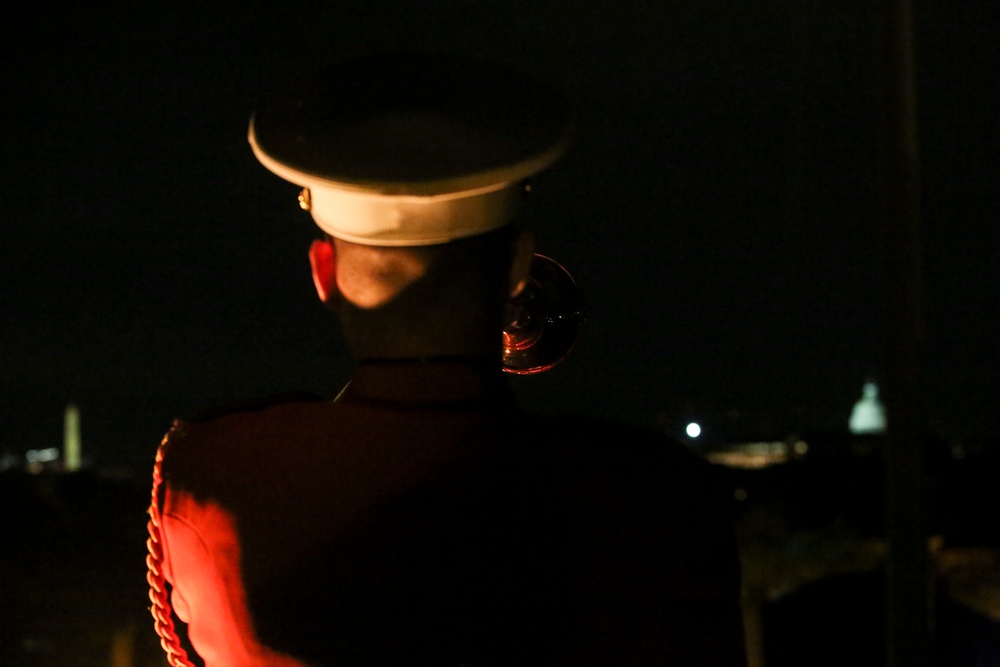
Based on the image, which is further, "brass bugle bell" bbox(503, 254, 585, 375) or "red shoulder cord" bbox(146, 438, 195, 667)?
"brass bugle bell" bbox(503, 254, 585, 375)

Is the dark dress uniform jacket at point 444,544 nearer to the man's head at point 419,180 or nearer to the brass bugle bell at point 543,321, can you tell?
the man's head at point 419,180

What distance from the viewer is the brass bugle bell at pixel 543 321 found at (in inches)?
75.0

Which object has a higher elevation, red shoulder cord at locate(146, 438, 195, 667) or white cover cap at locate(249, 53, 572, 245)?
white cover cap at locate(249, 53, 572, 245)

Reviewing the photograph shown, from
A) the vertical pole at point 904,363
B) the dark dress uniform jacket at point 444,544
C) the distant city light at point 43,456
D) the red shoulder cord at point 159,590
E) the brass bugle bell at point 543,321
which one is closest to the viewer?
the dark dress uniform jacket at point 444,544

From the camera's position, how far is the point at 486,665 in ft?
5.12

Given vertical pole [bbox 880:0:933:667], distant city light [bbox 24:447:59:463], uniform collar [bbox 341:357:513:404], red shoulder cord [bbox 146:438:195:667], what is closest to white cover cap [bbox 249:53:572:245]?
uniform collar [bbox 341:357:513:404]

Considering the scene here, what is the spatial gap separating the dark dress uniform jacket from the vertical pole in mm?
4975

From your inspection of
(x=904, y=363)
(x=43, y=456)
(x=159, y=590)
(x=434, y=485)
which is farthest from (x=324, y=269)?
(x=43, y=456)

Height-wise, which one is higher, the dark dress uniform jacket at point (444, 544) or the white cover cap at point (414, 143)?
the white cover cap at point (414, 143)

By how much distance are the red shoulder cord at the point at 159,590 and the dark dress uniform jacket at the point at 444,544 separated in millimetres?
94

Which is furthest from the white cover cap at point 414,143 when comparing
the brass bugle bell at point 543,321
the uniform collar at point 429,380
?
the brass bugle bell at point 543,321

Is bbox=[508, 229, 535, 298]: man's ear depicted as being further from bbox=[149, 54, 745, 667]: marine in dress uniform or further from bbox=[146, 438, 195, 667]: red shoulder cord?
bbox=[146, 438, 195, 667]: red shoulder cord

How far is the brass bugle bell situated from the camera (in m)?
1.91

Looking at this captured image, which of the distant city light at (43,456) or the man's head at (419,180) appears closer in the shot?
the man's head at (419,180)
